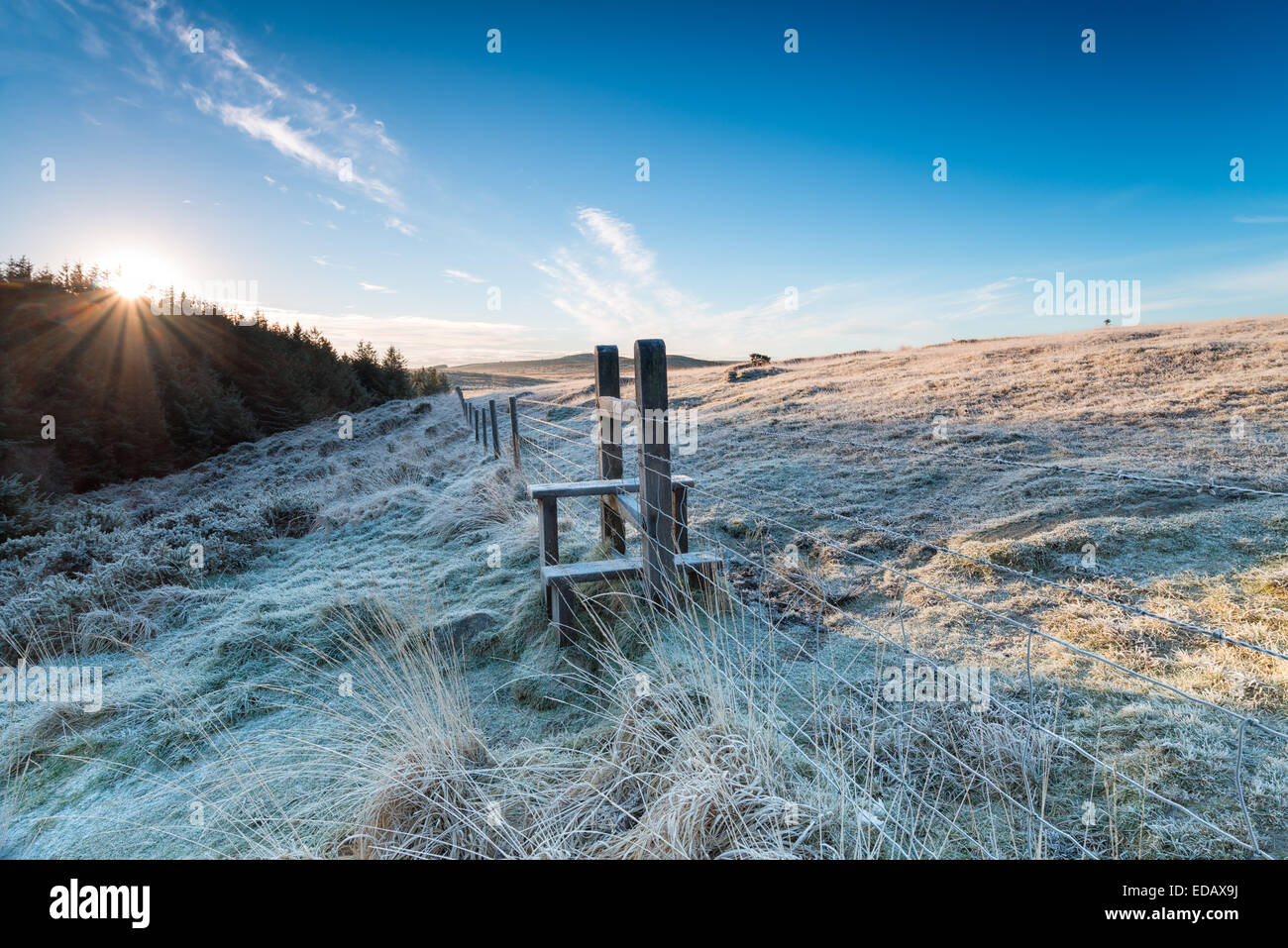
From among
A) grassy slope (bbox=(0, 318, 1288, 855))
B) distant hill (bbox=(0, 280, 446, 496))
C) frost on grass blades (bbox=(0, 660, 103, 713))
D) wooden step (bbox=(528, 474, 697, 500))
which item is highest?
distant hill (bbox=(0, 280, 446, 496))

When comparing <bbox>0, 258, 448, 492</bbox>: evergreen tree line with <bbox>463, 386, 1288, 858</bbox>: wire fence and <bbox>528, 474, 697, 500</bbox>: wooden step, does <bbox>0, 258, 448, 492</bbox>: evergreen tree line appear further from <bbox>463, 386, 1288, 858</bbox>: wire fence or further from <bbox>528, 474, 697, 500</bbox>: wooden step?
<bbox>528, 474, 697, 500</bbox>: wooden step

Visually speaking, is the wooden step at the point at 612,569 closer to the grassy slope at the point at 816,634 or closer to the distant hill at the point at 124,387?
the grassy slope at the point at 816,634

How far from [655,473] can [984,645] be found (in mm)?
2134

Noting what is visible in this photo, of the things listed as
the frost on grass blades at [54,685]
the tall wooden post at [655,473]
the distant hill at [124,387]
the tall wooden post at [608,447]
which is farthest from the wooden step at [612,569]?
the distant hill at [124,387]

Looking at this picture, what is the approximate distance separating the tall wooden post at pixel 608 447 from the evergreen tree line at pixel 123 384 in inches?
557

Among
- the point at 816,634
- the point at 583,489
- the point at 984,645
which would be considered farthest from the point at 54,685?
the point at 984,645

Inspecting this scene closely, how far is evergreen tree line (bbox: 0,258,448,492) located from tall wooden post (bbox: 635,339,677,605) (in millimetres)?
15297

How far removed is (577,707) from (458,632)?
144 cm

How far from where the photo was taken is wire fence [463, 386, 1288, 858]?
81.5 inches

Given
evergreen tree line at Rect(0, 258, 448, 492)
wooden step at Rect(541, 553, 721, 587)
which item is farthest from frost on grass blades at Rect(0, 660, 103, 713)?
evergreen tree line at Rect(0, 258, 448, 492)

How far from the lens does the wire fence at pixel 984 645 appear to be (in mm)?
2070

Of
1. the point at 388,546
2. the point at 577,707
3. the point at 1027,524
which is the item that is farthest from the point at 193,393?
the point at 1027,524

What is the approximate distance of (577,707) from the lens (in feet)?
11.2
